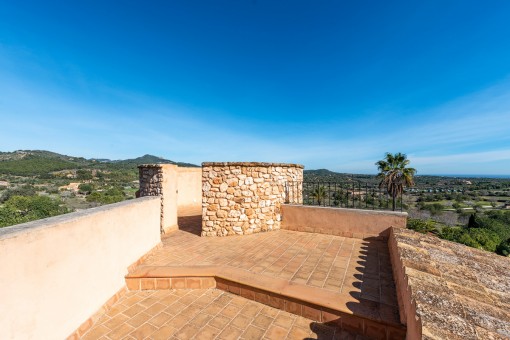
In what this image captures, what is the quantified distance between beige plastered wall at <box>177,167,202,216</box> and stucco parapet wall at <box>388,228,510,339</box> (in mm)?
7406

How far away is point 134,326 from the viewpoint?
2717 mm

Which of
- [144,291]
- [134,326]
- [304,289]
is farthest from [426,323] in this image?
[144,291]

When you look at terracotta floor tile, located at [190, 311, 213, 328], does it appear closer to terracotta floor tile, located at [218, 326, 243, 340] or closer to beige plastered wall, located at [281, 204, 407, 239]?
terracotta floor tile, located at [218, 326, 243, 340]

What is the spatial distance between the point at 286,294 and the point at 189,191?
7.52m

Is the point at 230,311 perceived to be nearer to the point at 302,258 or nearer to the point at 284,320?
the point at 284,320

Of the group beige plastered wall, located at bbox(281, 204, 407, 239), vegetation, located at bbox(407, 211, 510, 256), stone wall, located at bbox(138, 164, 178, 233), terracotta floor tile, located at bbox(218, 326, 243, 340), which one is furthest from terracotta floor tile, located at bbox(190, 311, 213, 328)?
vegetation, located at bbox(407, 211, 510, 256)

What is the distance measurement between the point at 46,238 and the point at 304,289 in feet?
10.4

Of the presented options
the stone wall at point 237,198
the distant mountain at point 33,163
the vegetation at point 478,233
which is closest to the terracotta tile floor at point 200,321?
the stone wall at point 237,198

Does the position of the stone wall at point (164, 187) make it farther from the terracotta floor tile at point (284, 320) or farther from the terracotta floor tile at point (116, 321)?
the terracotta floor tile at point (284, 320)

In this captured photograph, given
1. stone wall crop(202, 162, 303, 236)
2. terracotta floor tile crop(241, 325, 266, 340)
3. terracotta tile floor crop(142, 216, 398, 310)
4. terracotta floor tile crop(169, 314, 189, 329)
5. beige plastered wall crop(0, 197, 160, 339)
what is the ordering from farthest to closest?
stone wall crop(202, 162, 303, 236) < terracotta tile floor crop(142, 216, 398, 310) < terracotta floor tile crop(169, 314, 189, 329) < terracotta floor tile crop(241, 325, 266, 340) < beige plastered wall crop(0, 197, 160, 339)

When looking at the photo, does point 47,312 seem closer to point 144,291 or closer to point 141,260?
point 144,291

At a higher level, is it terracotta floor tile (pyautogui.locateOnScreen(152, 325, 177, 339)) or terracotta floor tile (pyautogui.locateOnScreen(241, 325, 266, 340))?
terracotta floor tile (pyautogui.locateOnScreen(241, 325, 266, 340))

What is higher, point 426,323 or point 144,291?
point 426,323

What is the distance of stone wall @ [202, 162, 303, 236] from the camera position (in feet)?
19.6
